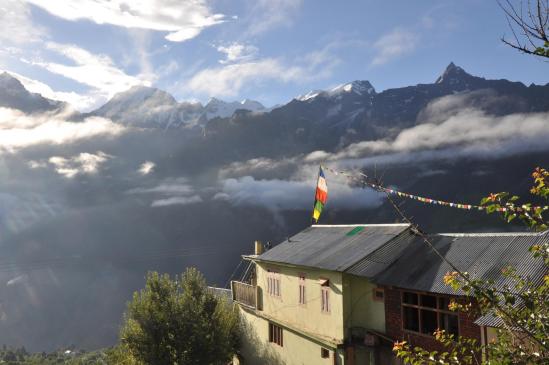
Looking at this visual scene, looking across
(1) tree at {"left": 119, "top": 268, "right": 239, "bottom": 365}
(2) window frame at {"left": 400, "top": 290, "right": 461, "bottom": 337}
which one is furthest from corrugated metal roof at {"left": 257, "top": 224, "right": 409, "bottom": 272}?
(1) tree at {"left": 119, "top": 268, "right": 239, "bottom": 365}

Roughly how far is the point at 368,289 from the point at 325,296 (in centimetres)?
254

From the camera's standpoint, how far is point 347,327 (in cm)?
2191

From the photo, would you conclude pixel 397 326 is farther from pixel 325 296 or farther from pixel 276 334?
pixel 276 334

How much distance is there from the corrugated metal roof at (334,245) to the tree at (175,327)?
522 centimetres

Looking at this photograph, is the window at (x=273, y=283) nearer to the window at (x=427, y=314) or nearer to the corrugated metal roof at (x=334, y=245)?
the corrugated metal roof at (x=334, y=245)

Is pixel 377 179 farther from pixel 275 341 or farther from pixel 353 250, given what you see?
pixel 275 341

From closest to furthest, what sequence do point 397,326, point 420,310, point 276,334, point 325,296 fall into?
1. point 420,310
2. point 397,326
3. point 325,296
4. point 276,334

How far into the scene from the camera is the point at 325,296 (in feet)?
76.7

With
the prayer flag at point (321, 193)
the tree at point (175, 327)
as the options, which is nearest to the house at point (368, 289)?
the prayer flag at point (321, 193)

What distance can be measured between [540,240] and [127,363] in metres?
23.8

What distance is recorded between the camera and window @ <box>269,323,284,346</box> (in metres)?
28.1

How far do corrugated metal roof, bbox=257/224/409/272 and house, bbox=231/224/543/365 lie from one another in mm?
74

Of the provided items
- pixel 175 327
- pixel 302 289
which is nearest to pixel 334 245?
pixel 302 289

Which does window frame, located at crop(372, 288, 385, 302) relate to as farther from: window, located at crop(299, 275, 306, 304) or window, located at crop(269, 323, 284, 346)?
window, located at crop(269, 323, 284, 346)
